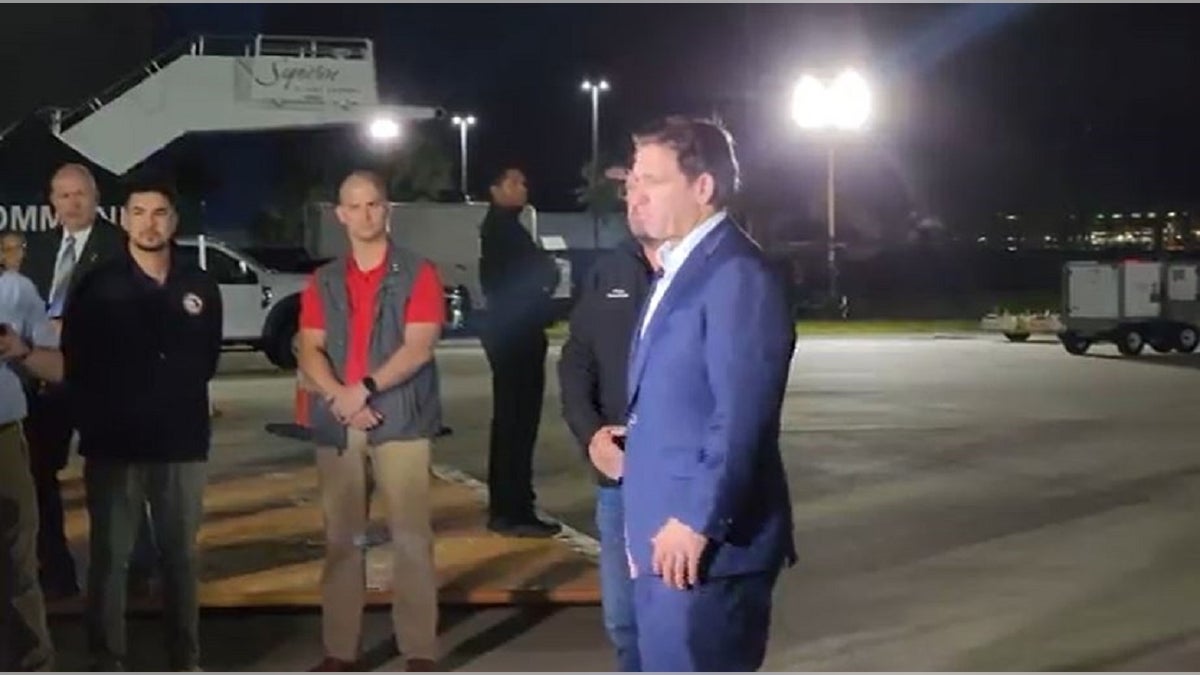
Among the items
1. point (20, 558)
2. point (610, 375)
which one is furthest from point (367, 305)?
point (20, 558)

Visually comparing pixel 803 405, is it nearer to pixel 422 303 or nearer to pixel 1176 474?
pixel 1176 474

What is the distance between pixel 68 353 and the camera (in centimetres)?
684

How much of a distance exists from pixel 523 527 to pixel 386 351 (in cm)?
356

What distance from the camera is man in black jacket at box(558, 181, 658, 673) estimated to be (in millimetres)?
6512

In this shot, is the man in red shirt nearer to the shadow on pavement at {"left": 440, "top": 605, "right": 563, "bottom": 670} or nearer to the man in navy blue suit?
the shadow on pavement at {"left": 440, "top": 605, "right": 563, "bottom": 670}

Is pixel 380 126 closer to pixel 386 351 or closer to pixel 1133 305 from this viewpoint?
pixel 1133 305

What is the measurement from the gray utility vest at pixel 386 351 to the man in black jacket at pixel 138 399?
492 millimetres

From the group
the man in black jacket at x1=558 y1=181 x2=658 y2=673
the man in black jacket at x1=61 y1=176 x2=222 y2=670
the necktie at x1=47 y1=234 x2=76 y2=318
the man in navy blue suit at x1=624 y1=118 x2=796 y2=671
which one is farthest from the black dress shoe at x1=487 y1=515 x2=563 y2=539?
the man in navy blue suit at x1=624 y1=118 x2=796 y2=671

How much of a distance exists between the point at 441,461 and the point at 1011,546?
5.78 meters

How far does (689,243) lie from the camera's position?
4.79 meters

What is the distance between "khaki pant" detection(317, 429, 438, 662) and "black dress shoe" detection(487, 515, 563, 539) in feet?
10.3

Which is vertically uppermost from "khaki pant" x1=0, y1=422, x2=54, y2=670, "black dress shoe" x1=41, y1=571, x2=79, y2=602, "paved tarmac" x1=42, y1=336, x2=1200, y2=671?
"khaki pant" x1=0, y1=422, x2=54, y2=670

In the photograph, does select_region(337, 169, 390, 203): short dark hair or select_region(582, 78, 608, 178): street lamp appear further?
select_region(582, 78, 608, 178): street lamp

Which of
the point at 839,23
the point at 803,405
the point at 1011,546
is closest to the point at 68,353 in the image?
the point at 1011,546
